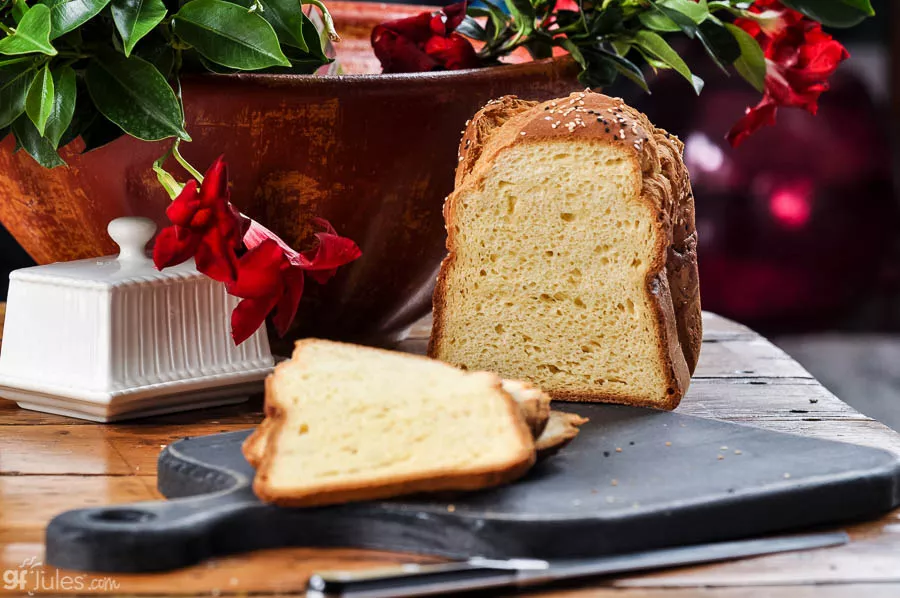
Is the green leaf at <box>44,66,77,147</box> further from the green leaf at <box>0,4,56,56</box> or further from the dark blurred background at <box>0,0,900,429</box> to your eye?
the dark blurred background at <box>0,0,900,429</box>

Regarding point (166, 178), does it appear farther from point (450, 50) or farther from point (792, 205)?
point (792, 205)

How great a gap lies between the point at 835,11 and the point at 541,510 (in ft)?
2.84

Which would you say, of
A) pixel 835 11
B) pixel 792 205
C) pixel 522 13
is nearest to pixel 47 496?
pixel 522 13

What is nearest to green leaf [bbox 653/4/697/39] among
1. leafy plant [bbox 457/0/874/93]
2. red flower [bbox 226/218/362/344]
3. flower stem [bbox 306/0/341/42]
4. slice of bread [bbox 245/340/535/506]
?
leafy plant [bbox 457/0/874/93]

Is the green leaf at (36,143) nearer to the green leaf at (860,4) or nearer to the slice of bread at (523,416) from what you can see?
the slice of bread at (523,416)

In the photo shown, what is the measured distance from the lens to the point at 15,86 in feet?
4.10

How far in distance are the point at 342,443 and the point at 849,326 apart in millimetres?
2207

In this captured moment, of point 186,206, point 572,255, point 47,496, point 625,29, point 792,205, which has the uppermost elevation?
point 625,29

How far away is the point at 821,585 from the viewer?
92cm

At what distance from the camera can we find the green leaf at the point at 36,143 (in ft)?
4.23

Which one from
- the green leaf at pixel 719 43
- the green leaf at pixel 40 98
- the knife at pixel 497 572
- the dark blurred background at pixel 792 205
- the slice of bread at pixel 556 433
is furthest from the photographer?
the dark blurred background at pixel 792 205

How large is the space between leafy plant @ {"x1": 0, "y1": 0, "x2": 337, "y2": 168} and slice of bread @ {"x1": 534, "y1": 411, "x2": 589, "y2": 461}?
17.8 inches

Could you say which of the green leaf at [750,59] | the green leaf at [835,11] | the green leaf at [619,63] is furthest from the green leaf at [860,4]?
the green leaf at [619,63]

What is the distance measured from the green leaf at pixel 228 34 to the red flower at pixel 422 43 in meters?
0.33
